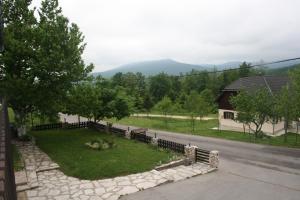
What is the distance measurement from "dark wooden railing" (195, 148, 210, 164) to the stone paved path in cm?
82

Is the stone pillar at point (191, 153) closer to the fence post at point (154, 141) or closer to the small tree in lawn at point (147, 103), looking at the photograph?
the fence post at point (154, 141)

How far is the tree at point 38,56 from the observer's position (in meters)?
18.8

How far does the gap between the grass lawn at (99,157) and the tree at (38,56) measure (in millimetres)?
3513

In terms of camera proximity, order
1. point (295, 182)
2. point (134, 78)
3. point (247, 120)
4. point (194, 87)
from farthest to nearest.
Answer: point (134, 78) < point (194, 87) < point (247, 120) < point (295, 182)

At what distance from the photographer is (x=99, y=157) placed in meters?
18.1

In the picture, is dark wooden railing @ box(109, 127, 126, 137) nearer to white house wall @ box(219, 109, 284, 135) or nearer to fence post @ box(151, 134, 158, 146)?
fence post @ box(151, 134, 158, 146)

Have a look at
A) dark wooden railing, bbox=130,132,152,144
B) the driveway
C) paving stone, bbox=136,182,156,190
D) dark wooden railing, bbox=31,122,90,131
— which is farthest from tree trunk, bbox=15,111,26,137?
the driveway

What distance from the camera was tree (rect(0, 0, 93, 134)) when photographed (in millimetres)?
18750

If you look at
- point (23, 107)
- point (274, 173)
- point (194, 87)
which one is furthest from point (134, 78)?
point (274, 173)

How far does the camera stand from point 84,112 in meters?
25.3

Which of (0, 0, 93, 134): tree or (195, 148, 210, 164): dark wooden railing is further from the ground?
(0, 0, 93, 134): tree

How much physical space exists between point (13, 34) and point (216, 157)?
1607 centimetres

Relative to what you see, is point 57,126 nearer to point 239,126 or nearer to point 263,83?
point 239,126

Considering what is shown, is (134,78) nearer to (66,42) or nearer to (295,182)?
(66,42)
